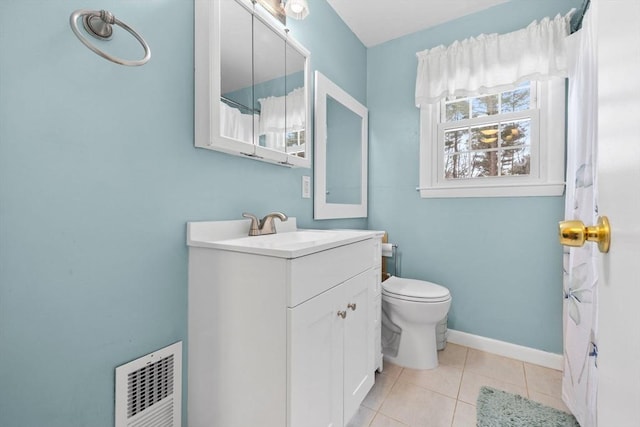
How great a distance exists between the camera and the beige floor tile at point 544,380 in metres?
1.53

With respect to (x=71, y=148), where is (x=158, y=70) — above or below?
above

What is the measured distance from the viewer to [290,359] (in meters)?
0.84

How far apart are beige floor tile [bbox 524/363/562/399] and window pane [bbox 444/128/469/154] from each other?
1528mm

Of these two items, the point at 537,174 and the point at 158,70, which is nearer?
the point at 158,70

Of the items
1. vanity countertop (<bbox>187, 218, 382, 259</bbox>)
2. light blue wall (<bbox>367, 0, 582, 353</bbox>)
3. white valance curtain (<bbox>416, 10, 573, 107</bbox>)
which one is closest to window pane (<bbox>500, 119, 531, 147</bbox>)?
white valance curtain (<bbox>416, 10, 573, 107</bbox>)

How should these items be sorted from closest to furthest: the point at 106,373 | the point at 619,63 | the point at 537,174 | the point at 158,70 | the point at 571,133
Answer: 1. the point at 619,63
2. the point at 106,373
3. the point at 158,70
4. the point at 571,133
5. the point at 537,174

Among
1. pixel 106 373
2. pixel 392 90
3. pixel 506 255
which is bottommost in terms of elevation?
pixel 106 373

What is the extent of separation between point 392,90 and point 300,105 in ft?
3.73

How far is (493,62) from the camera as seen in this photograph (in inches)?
73.9

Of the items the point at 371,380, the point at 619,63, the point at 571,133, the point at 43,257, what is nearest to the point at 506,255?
the point at 571,133

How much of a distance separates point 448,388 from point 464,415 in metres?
0.21

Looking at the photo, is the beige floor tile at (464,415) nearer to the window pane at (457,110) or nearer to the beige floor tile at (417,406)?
the beige floor tile at (417,406)

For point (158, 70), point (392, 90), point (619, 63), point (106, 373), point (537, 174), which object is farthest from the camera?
point (392, 90)

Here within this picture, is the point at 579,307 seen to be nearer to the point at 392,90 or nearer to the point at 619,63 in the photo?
the point at 619,63
